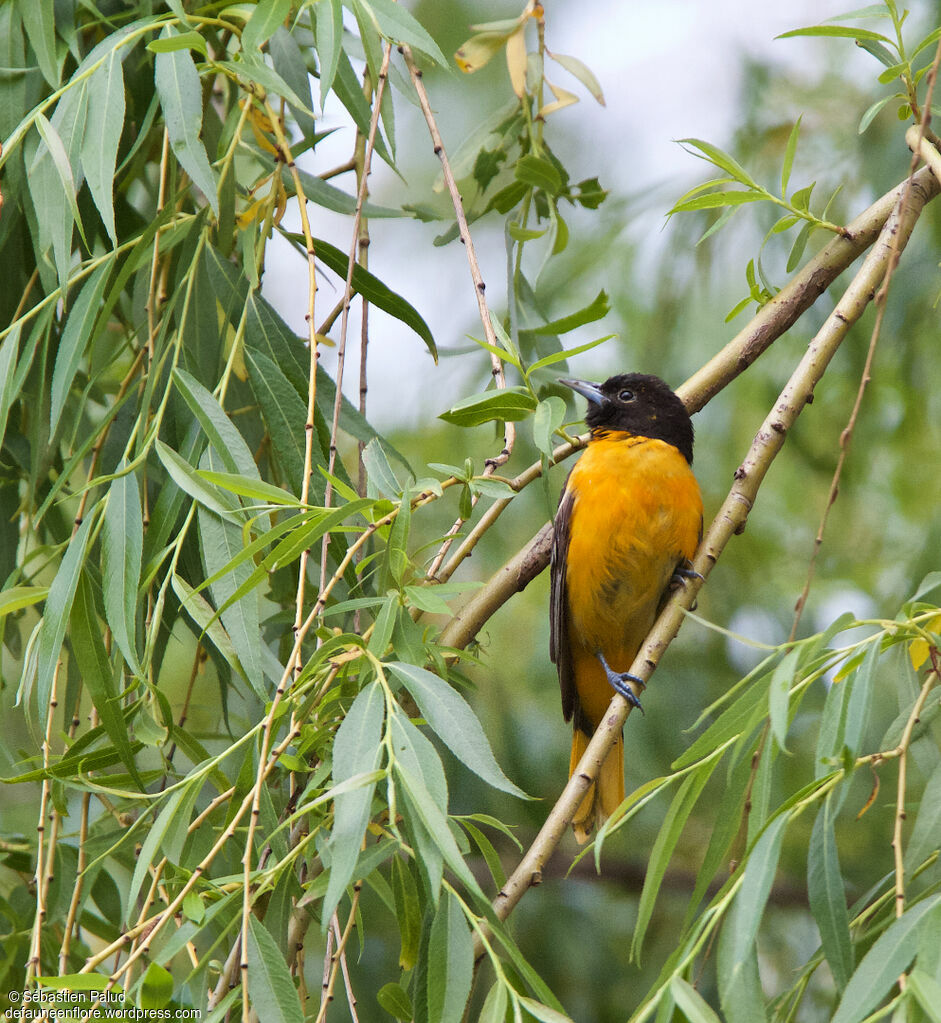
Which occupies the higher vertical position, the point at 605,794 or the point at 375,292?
the point at 375,292

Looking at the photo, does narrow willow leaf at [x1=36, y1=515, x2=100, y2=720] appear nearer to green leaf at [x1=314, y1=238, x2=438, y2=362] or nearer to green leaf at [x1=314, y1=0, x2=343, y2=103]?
green leaf at [x1=314, y1=238, x2=438, y2=362]

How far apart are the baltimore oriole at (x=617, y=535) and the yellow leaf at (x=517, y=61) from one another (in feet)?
2.82

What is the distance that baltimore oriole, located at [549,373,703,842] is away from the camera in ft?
10.4

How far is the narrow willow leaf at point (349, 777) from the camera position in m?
1.25

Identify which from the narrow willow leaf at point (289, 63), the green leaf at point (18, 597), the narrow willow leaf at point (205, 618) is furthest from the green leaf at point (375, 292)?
the green leaf at point (18, 597)

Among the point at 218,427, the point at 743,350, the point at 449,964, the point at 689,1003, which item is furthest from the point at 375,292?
the point at 689,1003

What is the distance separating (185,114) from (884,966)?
1.63m

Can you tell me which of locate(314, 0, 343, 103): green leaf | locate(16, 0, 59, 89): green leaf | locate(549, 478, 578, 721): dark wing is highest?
locate(16, 0, 59, 89): green leaf

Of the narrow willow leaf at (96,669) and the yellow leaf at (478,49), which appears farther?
the yellow leaf at (478,49)

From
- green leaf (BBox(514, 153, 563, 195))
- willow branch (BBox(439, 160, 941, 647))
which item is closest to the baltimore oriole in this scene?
willow branch (BBox(439, 160, 941, 647))

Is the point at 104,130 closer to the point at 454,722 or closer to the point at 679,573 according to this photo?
the point at 454,722

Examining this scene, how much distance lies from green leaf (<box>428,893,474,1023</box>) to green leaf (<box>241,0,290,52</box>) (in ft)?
4.39

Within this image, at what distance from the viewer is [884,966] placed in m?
1.31

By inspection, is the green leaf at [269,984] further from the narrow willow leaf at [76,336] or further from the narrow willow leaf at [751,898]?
the narrow willow leaf at [76,336]
